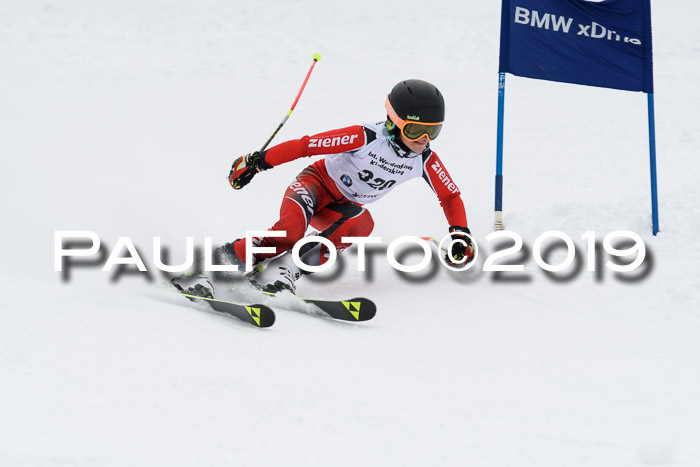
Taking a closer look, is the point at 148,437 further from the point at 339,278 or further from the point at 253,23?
the point at 253,23

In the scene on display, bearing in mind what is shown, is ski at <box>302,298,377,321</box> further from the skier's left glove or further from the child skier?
the skier's left glove

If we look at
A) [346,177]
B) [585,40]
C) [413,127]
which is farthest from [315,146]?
[585,40]

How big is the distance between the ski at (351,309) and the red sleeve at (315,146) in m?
1.01

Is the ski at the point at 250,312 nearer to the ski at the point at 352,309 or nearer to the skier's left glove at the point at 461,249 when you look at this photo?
the ski at the point at 352,309

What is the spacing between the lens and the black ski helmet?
427cm

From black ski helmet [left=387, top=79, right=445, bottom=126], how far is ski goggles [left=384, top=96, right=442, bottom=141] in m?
0.03

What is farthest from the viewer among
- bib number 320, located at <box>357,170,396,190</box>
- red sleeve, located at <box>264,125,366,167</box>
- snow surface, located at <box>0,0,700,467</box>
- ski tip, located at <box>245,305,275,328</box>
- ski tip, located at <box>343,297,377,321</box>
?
bib number 320, located at <box>357,170,396,190</box>

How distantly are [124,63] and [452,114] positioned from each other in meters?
4.64

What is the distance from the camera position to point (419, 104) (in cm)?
427

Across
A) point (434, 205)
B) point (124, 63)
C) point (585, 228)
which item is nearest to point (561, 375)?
point (585, 228)

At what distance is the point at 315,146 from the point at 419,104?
70 cm

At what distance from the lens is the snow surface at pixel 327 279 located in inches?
96.0
